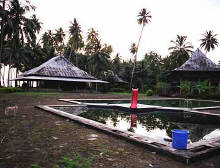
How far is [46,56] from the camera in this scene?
1870 inches

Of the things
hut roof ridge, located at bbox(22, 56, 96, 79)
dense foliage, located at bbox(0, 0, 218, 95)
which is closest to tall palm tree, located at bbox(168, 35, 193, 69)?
dense foliage, located at bbox(0, 0, 218, 95)

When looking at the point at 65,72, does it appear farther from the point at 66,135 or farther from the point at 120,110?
the point at 66,135

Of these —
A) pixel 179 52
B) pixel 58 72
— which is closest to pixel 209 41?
pixel 179 52

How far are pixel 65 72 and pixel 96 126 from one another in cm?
3212

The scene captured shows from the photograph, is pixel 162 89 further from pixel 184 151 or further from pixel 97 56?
pixel 184 151

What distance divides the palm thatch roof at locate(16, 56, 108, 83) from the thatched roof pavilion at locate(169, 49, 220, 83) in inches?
595

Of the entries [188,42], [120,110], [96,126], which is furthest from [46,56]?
[96,126]

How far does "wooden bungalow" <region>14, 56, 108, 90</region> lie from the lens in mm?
33406

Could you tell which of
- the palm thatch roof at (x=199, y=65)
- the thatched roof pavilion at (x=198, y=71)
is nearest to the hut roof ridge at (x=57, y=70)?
the thatched roof pavilion at (x=198, y=71)

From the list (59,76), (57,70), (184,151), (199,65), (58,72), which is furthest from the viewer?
(57,70)

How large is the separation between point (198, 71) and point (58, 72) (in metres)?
25.3

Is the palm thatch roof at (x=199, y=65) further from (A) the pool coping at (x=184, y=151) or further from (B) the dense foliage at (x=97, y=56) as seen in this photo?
(A) the pool coping at (x=184, y=151)

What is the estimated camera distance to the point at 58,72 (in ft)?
118

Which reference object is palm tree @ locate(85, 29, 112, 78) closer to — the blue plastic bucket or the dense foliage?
the dense foliage
